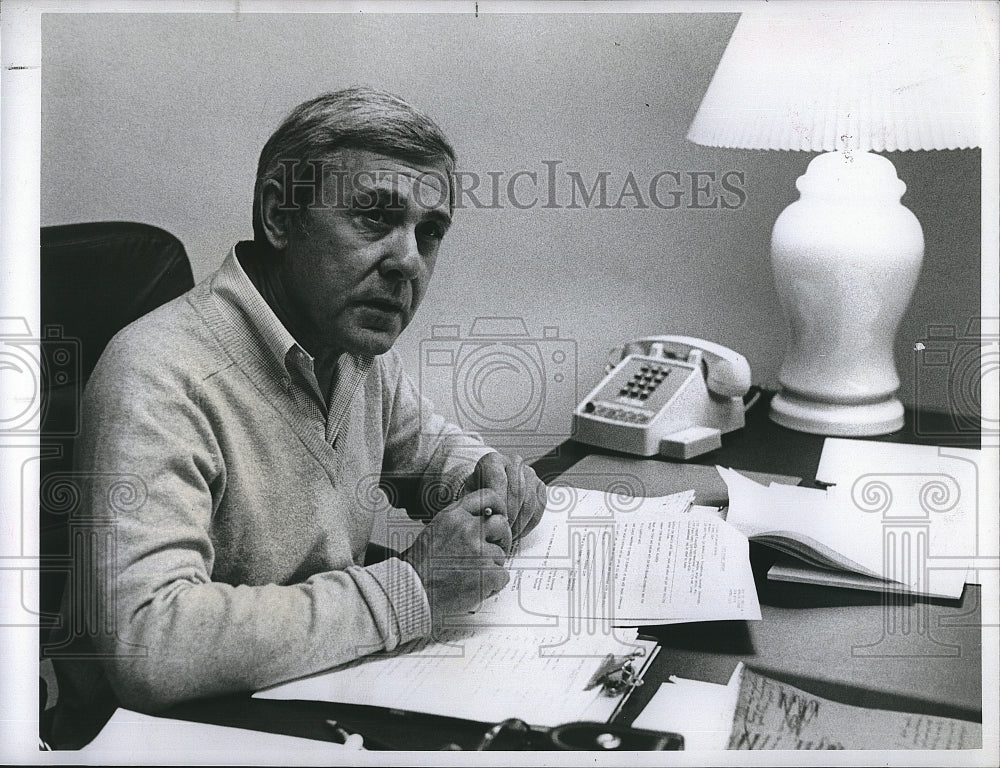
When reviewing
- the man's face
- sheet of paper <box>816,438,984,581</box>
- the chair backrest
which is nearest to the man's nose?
the man's face

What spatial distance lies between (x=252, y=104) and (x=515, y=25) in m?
0.32

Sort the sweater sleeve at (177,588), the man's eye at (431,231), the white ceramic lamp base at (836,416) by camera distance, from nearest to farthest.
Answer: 1. the sweater sleeve at (177,588)
2. the man's eye at (431,231)
3. the white ceramic lamp base at (836,416)

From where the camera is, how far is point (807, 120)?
128 cm

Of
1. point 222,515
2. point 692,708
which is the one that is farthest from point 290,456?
point 692,708

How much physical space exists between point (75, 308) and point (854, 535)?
0.94 m

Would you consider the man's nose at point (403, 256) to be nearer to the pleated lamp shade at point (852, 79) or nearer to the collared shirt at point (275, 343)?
the collared shirt at point (275, 343)

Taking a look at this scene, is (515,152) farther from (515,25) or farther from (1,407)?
(1,407)

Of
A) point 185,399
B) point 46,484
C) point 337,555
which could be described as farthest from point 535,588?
point 46,484

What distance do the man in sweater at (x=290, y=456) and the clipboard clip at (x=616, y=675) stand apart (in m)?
0.15

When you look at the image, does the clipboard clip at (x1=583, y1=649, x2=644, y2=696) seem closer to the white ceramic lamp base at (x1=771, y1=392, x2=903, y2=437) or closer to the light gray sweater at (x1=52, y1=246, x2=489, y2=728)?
the light gray sweater at (x1=52, y1=246, x2=489, y2=728)

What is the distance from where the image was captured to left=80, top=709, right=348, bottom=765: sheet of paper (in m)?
1.13

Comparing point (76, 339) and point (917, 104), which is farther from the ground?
point (917, 104)

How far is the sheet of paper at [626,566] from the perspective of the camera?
122 centimetres

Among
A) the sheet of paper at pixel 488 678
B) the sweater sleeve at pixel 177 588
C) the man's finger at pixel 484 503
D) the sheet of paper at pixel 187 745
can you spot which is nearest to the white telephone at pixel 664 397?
the man's finger at pixel 484 503
